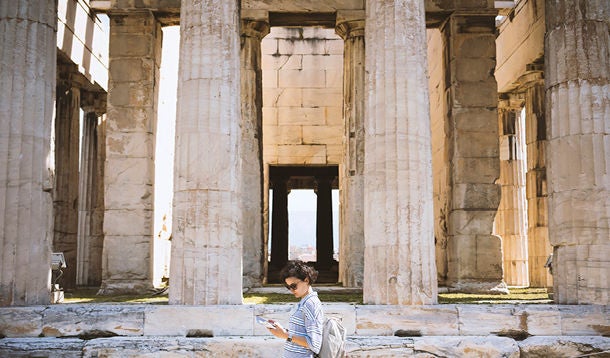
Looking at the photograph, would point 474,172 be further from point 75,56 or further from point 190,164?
point 75,56

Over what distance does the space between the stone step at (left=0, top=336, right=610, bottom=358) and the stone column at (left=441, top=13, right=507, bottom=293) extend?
622 cm

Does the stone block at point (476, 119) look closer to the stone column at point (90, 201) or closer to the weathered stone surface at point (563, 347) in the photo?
the weathered stone surface at point (563, 347)

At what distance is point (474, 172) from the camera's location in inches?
706

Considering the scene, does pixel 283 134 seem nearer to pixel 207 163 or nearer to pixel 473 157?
pixel 473 157

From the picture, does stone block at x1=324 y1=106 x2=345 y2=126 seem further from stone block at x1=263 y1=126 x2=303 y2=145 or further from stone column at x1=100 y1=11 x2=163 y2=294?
stone column at x1=100 y1=11 x2=163 y2=294

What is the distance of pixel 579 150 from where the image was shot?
12461mm

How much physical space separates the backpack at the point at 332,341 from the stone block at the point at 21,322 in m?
6.65

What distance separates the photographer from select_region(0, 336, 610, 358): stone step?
35.7ft

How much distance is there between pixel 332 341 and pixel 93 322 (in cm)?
606

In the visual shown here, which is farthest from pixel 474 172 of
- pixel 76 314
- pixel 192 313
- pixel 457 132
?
pixel 76 314

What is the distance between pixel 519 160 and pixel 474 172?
7.21 m

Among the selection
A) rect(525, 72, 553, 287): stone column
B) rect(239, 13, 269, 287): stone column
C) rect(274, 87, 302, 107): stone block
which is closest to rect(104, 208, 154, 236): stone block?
rect(239, 13, 269, 287): stone column

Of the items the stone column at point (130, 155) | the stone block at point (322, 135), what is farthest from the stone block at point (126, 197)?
the stone block at point (322, 135)

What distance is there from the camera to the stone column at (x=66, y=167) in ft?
68.3
